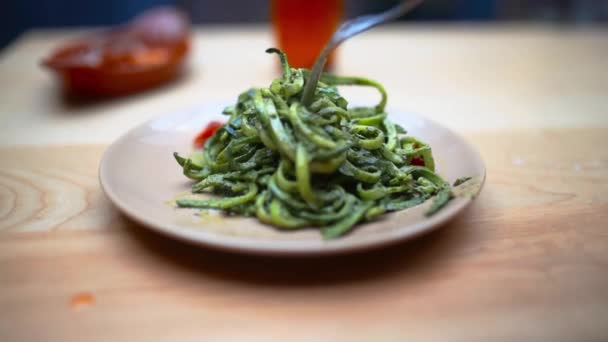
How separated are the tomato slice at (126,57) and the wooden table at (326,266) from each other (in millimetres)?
225

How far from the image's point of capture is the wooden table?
3.14 feet

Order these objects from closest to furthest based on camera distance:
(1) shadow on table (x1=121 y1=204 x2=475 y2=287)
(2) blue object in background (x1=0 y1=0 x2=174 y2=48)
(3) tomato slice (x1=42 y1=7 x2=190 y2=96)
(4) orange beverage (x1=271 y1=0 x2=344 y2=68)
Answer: (1) shadow on table (x1=121 y1=204 x2=475 y2=287), (3) tomato slice (x1=42 y1=7 x2=190 y2=96), (4) orange beverage (x1=271 y1=0 x2=344 y2=68), (2) blue object in background (x1=0 y1=0 x2=174 y2=48)

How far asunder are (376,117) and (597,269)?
65 cm

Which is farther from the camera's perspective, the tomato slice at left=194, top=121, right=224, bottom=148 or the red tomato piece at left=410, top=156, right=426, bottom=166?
the tomato slice at left=194, top=121, right=224, bottom=148

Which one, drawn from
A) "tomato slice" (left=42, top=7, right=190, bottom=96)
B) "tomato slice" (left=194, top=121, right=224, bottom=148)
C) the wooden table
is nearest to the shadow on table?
the wooden table

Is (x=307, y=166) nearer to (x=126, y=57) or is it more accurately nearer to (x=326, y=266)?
(x=326, y=266)

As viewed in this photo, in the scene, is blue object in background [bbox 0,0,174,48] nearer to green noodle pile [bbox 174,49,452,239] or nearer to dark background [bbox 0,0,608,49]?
dark background [bbox 0,0,608,49]

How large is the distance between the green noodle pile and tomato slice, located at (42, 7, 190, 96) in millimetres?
983

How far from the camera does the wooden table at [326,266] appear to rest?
3.14ft

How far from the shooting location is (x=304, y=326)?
0.96m

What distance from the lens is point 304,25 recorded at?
243 cm

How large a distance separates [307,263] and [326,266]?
39 millimetres

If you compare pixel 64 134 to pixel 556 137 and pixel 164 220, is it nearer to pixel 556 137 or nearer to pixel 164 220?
pixel 164 220

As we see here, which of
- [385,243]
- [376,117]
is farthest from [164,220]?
[376,117]
